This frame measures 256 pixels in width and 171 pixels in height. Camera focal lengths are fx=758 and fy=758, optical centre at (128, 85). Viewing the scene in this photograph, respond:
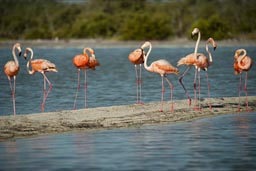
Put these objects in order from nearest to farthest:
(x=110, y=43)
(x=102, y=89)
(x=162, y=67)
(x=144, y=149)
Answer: (x=144, y=149) < (x=162, y=67) < (x=102, y=89) < (x=110, y=43)

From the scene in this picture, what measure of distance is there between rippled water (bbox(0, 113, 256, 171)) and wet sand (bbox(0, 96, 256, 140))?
50 cm

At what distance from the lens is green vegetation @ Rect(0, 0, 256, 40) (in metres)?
73.2

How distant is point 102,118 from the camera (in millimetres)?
15352

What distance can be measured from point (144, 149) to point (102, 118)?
3.47 meters

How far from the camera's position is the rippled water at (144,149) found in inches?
417

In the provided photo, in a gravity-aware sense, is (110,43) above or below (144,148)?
above

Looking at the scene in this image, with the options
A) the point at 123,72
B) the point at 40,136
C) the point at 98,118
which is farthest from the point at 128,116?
the point at 123,72

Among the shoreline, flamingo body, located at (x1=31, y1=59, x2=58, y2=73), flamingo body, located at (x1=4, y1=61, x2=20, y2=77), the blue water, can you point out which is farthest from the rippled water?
the shoreline

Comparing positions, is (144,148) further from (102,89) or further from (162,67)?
(102,89)

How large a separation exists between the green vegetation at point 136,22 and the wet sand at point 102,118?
51.9 m

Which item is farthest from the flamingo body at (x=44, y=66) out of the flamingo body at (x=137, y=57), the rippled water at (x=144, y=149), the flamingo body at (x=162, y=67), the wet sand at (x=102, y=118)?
the rippled water at (x=144, y=149)

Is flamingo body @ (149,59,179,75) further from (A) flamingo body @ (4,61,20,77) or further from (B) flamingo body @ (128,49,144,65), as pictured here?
(A) flamingo body @ (4,61,20,77)

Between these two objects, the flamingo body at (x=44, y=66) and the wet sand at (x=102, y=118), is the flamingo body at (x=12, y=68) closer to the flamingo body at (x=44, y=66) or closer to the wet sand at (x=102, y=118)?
the flamingo body at (x=44, y=66)

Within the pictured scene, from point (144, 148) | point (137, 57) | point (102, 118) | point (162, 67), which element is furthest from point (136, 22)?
point (144, 148)
